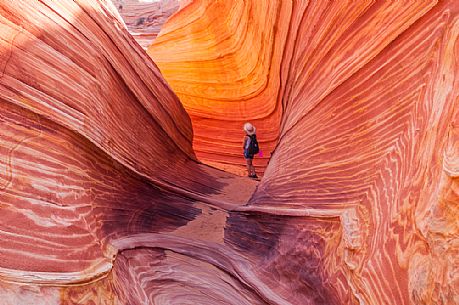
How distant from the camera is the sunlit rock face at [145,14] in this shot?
9.83 metres

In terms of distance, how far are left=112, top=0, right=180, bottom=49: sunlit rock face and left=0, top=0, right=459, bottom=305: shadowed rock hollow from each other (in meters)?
6.18

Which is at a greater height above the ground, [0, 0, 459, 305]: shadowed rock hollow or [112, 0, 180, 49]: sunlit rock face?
[112, 0, 180, 49]: sunlit rock face

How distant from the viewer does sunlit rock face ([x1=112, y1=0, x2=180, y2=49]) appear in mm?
9828

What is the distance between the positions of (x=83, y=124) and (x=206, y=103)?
4.41m

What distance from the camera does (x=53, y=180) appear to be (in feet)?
7.62

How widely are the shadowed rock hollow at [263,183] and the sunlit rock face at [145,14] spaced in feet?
20.3

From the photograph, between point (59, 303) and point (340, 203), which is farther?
point (340, 203)

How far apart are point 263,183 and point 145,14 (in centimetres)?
745

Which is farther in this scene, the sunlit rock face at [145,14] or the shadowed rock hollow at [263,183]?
the sunlit rock face at [145,14]

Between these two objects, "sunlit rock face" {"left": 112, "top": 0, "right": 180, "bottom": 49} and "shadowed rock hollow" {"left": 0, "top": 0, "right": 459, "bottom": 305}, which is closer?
"shadowed rock hollow" {"left": 0, "top": 0, "right": 459, "bottom": 305}

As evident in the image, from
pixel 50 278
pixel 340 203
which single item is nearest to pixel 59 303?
pixel 50 278

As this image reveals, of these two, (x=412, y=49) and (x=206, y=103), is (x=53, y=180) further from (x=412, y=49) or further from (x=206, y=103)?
(x=206, y=103)

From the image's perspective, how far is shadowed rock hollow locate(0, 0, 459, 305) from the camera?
73.6 inches

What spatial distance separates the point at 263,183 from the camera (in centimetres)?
396
